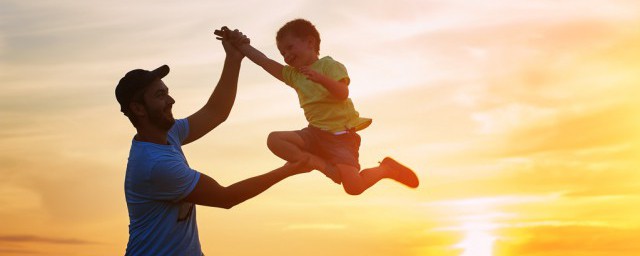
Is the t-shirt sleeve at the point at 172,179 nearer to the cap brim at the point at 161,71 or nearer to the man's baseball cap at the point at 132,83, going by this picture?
the man's baseball cap at the point at 132,83

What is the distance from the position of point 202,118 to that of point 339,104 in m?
1.70

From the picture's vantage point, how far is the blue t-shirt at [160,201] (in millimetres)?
7949

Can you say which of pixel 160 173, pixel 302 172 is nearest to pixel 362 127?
pixel 302 172

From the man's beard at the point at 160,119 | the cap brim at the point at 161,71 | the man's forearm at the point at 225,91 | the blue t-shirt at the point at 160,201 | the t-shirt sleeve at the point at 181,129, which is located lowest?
the blue t-shirt at the point at 160,201

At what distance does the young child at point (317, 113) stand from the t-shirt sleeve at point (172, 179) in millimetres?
1073

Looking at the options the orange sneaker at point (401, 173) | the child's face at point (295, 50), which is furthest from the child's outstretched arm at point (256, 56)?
the orange sneaker at point (401, 173)

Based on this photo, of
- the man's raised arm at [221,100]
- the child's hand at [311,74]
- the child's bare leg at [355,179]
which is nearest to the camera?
the child's hand at [311,74]

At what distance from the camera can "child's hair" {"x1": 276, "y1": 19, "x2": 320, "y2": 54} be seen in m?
8.79

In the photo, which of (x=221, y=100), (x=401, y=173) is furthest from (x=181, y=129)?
(x=401, y=173)

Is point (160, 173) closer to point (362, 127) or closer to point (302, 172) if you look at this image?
point (302, 172)

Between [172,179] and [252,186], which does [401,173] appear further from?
[172,179]

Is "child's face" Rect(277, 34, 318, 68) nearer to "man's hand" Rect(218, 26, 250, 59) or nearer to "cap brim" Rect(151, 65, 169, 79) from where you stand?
"man's hand" Rect(218, 26, 250, 59)

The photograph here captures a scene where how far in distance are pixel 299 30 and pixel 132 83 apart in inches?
79.2

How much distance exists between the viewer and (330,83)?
27.3ft
